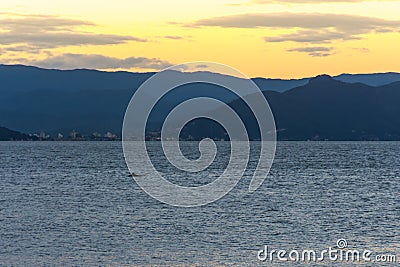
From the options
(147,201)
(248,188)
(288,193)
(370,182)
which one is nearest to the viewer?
(147,201)

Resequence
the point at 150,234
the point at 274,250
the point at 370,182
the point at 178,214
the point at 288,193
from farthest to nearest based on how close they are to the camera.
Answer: the point at 370,182 < the point at 288,193 < the point at 178,214 < the point at 150,234 < the point at 274,250

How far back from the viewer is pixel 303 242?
61.3m

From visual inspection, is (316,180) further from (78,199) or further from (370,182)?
(78,199)

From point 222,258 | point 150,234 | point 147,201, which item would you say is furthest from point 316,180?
point 222,258

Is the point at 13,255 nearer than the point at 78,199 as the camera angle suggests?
Yes

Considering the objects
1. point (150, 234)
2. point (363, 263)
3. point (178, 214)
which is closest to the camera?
point (363, 263)

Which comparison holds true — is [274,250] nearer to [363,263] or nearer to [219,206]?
[363,263]

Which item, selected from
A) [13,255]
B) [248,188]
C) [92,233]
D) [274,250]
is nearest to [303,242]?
[274,250]

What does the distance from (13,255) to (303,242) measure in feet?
66.9

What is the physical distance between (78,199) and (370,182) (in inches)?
1889

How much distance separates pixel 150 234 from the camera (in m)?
65.1

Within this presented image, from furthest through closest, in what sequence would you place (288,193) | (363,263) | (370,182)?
(370,182)
(288,193)
(363,263)

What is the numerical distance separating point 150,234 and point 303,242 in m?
11.8

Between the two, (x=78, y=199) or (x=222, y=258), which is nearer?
(x=222, y=258)
